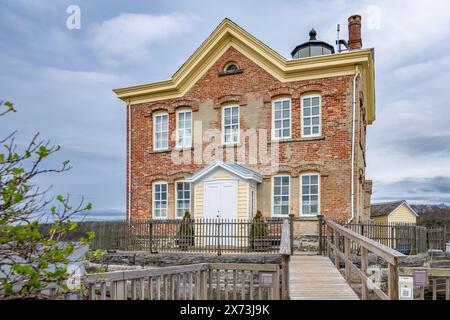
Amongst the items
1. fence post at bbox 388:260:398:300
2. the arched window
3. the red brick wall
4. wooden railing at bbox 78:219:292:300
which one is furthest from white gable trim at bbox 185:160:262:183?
fence post at bbox 388:260:398:300

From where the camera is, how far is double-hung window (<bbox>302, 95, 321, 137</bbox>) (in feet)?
57.7

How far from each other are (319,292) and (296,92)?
11.9 m

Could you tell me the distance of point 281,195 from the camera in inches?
706

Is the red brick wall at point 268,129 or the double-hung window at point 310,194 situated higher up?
the red brick wall at point 268,129

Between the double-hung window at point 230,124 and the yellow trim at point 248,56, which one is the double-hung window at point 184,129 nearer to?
the yellow trim at point 248,56

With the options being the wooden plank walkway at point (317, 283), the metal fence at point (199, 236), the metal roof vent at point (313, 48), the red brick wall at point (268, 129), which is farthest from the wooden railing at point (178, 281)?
the metal roof vent at point (313, 48)

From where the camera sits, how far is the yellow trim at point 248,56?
17.1 meters

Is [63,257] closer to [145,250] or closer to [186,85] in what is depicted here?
[145,250]

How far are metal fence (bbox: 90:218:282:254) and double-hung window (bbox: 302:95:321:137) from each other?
13.4 ft

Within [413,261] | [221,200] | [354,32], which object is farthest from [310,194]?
[354,32]

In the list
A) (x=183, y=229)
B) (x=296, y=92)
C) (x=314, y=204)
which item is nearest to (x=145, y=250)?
(x=183, y=229)

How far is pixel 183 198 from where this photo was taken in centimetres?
1994

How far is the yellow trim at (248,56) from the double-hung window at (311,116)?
Answer: 97 cm

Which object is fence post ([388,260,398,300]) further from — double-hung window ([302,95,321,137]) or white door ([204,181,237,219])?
white door ([204,181,237,219])
